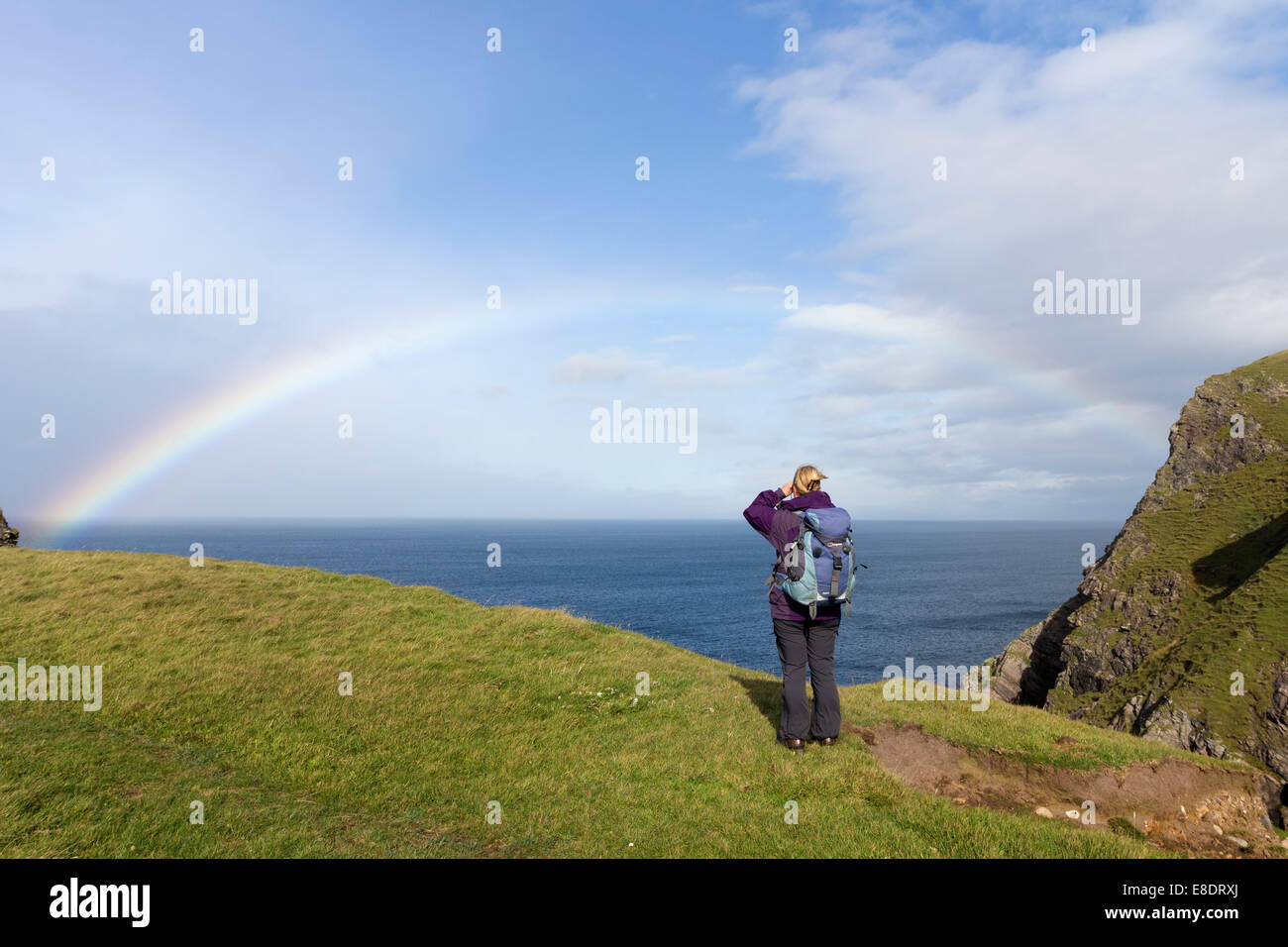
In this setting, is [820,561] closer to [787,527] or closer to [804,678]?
[787,527]

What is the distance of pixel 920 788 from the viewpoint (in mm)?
9961

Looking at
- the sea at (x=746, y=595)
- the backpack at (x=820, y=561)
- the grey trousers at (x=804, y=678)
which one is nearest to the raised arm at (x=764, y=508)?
the backpack at (x=820, y=561)

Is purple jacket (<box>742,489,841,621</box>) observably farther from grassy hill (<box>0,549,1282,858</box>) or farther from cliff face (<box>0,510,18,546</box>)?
cliff face (<box>0,510,18,546</box>)

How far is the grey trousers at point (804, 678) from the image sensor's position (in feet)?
35.2

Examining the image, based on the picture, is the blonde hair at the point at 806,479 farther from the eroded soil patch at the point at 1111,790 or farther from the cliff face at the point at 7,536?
the cliff face at the point at 7,536

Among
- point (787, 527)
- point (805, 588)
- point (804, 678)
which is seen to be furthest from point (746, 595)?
point (805, 588)

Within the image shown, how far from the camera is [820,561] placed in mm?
10133

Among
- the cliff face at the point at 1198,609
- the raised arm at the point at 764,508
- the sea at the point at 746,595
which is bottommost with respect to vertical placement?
the sea at the point at 746,595

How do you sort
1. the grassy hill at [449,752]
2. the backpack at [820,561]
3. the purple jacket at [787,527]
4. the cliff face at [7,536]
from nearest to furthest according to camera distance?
the grassy hill at [449,752], the backpack at [820,561], the purple jacket at [787,527], the cliff face at [7,536]

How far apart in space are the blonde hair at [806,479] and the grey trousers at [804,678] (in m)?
2.10

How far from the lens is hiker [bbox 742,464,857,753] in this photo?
1012 centimetres

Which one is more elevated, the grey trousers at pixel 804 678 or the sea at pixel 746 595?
the grey trousers at pixel 804 678

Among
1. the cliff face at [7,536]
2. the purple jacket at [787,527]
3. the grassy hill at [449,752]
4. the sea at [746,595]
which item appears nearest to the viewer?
the grassy hill at [449,752]
